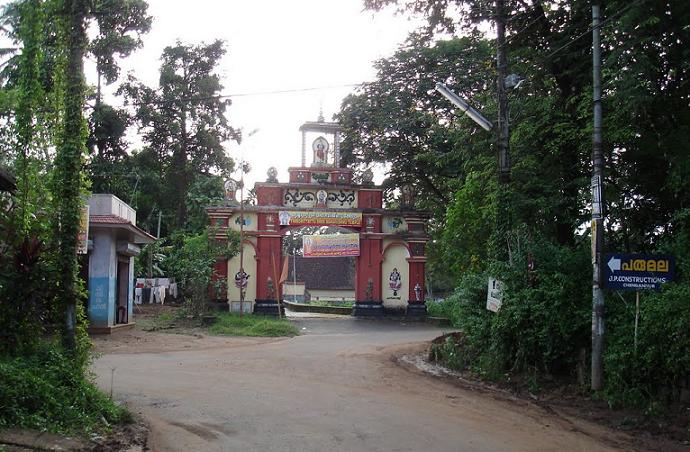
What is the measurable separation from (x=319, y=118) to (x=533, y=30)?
63.8 feet

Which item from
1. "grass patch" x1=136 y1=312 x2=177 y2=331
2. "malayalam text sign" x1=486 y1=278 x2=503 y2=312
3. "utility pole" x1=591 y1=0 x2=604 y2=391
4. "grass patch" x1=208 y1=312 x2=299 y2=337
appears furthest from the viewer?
"grass patch" x1=136 y1=312 x2=177 y2=331

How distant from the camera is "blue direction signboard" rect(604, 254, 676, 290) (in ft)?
32.2

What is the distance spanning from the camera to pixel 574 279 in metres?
11.8

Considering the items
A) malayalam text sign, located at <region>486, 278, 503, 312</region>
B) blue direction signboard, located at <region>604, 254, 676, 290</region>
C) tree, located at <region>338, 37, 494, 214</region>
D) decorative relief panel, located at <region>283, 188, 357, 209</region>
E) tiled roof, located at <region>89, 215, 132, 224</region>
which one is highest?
tree, located at <region>338, 37, 494, 214</region>

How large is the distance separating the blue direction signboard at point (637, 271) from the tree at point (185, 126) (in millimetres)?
31159

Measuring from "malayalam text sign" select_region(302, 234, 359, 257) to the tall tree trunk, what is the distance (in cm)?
2402

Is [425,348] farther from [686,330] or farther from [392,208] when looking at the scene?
[392,208]

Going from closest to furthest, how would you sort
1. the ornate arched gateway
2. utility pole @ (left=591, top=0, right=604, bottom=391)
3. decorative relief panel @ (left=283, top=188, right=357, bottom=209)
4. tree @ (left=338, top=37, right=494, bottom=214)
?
utility pole @ (left=591, top=0, right=604, bottom=391), tree @ (left=338, top=37, right=494, bottom=214), the ornate arched gateway, decorative relief panel @ (left=283, top=188, right=357, bottom=209)

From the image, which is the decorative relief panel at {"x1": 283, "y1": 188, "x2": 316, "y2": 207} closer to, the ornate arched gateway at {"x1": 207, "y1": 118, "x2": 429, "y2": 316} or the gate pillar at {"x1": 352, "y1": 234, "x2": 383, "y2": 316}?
the ornate arched gateway at {"x1": 207, "y1": 118, "x2": 429, "y2": 316}

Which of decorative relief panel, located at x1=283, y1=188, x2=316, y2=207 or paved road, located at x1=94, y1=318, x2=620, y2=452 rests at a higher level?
decorative relief panel, located at x1=283, y1=188, x2=316, y2=207

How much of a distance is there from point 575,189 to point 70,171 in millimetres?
10202

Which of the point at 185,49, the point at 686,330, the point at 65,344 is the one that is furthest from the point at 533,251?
the point at 185,49

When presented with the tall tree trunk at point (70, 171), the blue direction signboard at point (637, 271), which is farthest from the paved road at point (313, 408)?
the blue direction signboard at point (637, 271)

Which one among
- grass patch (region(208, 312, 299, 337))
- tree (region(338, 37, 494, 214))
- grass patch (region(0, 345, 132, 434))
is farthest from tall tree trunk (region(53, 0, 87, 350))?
tree (region(338, 37, 494, 214))
